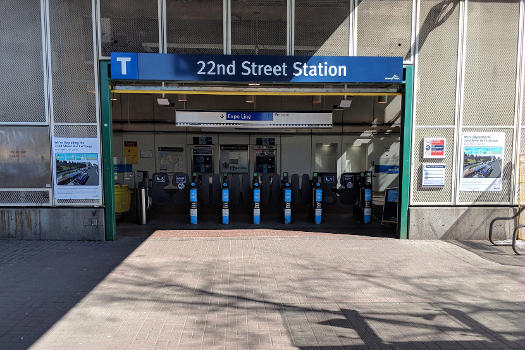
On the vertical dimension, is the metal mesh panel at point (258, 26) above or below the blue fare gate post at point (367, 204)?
above

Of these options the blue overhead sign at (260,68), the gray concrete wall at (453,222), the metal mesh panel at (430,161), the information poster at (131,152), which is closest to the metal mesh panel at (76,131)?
the blue overhead sign at (260,68)

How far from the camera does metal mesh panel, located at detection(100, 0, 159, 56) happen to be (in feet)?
22.7

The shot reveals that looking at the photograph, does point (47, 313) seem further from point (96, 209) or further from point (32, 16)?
point (32, 16)

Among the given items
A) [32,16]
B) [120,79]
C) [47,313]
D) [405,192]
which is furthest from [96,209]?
[405,192]

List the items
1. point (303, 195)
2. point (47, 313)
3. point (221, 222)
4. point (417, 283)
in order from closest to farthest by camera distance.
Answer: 1. point (47, 313)
2. point (417, 283)
3. point (221, 222)
4. point (303, 195)

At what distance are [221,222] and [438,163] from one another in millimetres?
5050

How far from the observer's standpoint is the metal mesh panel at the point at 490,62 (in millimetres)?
7129

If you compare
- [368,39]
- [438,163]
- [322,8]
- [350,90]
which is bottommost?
[438,163]

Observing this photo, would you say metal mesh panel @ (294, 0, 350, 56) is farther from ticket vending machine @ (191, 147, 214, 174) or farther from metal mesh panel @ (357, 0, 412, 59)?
ticket vending machine @ (191, 147, 214, 174)

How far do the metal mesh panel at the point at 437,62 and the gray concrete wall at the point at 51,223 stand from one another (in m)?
6.74

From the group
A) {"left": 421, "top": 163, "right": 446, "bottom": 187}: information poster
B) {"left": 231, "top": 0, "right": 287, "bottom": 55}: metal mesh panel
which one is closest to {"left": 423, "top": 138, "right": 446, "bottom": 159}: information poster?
{"left": 421, "top": 163, "right": 446, "bottom": 187}: information poster

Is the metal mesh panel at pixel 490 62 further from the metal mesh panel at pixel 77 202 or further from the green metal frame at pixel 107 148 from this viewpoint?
the metal mesh panel at pixel 77 202

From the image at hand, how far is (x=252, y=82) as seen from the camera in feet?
23.1

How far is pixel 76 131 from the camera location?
7.05 metres
